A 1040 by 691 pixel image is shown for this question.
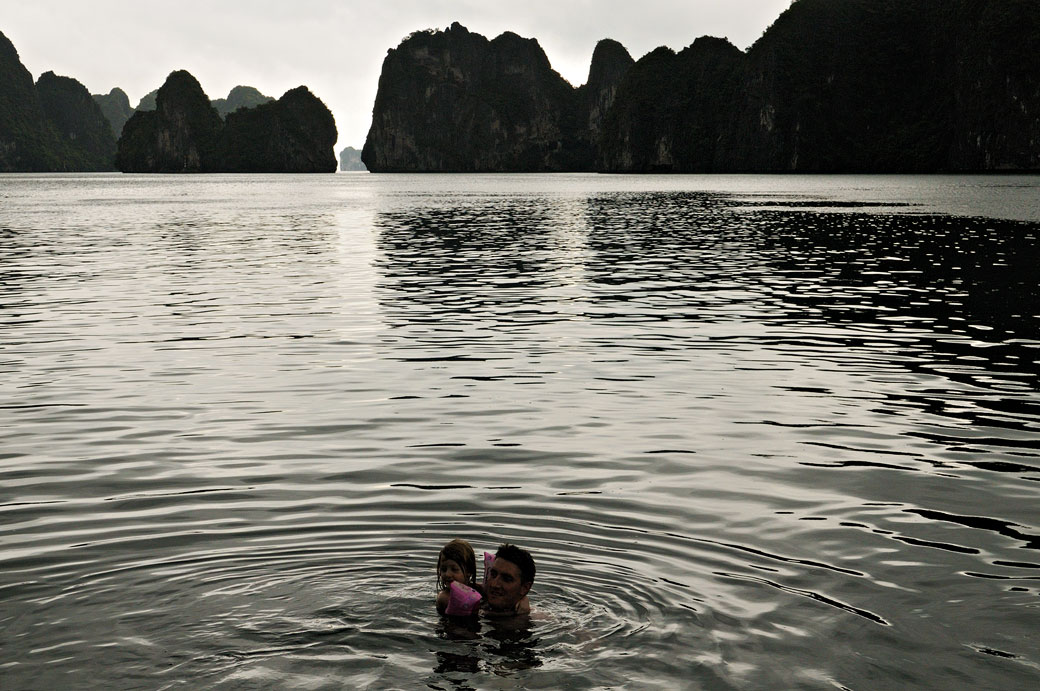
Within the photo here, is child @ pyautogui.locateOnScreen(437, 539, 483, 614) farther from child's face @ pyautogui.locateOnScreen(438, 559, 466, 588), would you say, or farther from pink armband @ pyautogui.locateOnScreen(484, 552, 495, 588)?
pink armband @ pyautogui.locateOnScreen(484, 552, 495, 588)

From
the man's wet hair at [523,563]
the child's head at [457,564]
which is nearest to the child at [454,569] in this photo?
the child's head at [457,564]

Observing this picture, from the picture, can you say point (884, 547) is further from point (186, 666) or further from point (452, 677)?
point (186, 666)

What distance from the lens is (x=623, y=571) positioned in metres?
8.13

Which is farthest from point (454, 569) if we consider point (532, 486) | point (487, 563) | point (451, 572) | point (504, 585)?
point (532, 486)

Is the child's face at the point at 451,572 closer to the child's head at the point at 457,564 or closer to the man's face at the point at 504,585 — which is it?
the child's head at the point at 457,564

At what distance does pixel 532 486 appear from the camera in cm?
1065

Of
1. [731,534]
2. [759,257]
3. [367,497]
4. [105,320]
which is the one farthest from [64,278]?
[731,534]

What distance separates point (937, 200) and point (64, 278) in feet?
226

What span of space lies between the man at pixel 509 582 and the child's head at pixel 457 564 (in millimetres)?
177

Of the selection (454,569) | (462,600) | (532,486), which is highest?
(454,569)

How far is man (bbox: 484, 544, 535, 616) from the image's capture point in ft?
22.9

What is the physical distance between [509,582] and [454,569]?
40 cm

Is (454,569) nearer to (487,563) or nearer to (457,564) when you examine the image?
(457,564)

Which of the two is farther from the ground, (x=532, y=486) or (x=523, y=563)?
(x=523, y=563)
